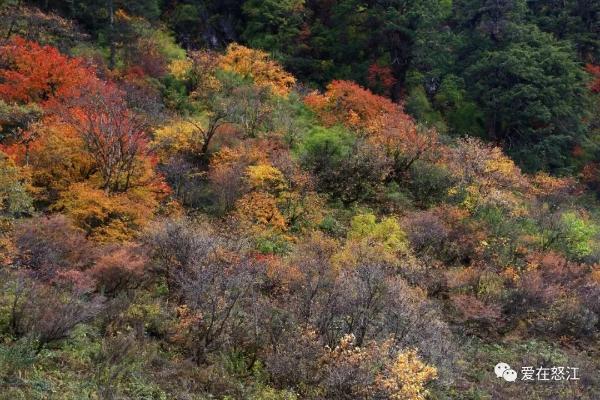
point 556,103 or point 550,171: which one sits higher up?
point 556,103

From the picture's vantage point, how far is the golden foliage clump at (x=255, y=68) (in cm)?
3494

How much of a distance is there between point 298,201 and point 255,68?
44.0 feet

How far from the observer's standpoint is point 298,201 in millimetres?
25453

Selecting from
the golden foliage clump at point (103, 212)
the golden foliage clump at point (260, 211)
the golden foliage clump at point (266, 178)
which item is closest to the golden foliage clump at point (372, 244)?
the golden foliage clump at point (260, 211)

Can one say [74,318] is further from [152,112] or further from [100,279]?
[152,112]

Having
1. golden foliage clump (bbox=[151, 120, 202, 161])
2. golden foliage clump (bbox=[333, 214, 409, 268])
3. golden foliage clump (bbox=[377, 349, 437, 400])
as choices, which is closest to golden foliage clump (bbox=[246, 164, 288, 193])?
golden foliage clump (bbox=[333, 214, 409, 268])

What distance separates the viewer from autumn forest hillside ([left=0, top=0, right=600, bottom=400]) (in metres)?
14.2

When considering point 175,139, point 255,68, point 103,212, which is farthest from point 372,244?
point 255,68

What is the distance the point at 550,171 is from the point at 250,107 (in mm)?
21730

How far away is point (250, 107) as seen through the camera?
3069 centimetres

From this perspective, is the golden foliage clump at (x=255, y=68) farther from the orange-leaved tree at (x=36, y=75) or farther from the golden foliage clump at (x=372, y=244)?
the golden foliage clump at (x=372, y=244)

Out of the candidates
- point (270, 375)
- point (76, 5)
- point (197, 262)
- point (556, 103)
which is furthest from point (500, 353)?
point (76, 5)

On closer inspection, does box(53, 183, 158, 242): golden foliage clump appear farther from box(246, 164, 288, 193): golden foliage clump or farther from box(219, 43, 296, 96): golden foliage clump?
box(219, 43, 296, 96): golden foliage clump

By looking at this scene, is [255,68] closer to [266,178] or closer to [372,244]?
[266,178]
